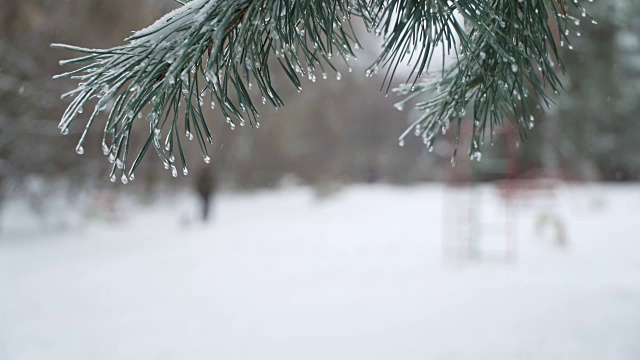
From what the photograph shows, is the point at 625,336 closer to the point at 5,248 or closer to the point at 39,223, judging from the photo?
the point at 5,248

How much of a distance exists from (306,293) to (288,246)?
8.00 ft

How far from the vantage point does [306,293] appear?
4.27 m

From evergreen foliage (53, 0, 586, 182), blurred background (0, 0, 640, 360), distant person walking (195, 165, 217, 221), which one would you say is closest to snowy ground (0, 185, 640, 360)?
blurred background (0, 0, 640, 360)

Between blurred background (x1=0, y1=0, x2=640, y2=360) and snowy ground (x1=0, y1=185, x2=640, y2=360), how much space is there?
2 centimetres

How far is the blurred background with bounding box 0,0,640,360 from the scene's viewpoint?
3139mm

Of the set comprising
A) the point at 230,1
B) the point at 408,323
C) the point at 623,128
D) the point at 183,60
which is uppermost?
the point at 623,128

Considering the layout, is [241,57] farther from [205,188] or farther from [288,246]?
[205,188]

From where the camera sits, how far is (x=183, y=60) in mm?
771

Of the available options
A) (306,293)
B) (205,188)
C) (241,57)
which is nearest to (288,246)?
(205,188)

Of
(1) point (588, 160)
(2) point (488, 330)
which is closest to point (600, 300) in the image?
(2) point (488, 330)

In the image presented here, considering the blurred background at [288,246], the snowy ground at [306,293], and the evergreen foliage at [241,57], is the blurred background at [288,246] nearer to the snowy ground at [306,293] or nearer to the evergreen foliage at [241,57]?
the snowy ground at [306,293]

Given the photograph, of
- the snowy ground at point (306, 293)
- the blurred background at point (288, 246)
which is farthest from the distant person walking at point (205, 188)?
the snowy ground at point (306, 293)

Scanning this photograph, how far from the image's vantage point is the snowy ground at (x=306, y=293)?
2967 millimetres

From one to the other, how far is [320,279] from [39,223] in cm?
512
